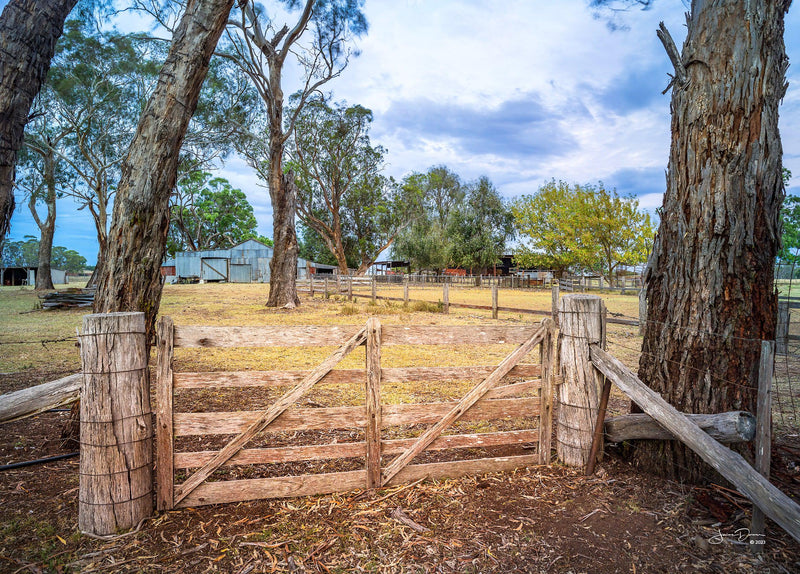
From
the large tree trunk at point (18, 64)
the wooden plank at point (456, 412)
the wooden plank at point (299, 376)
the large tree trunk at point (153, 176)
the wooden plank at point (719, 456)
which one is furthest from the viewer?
the large tree trunk at point (153, 176)

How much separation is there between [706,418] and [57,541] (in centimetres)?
455

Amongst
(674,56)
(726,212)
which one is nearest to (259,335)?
(726,212)

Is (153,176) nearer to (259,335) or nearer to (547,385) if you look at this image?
(259,335)

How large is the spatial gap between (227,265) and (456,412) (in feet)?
159

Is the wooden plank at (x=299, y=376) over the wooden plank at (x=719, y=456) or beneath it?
over

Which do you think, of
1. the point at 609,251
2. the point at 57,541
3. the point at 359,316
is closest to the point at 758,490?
the point at 57,541

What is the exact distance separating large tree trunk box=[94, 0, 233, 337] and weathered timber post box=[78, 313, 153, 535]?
1498 mm

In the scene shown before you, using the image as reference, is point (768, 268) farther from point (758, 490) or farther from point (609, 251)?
point (609, 251)

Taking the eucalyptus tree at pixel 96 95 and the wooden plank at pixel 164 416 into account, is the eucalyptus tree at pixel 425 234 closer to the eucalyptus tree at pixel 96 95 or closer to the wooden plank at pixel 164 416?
the eucalyptus tree at pixel 96 95

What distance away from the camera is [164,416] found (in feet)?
10.5

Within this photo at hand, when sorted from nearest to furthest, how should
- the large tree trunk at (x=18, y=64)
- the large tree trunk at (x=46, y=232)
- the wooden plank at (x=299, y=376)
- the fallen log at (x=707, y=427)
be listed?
the fallen log at (x=707, y=427) → the wooden plank at (x=299, y=376) → the large tree trunk at (x=18, y=64) → the large tree trunk at (x=46, y=232)

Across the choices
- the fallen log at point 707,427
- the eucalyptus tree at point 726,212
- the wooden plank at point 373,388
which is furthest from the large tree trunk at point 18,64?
the fallen log at point 707,427

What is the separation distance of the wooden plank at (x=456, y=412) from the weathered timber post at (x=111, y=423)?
6.05 ft

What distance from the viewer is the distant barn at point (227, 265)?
4744cm
